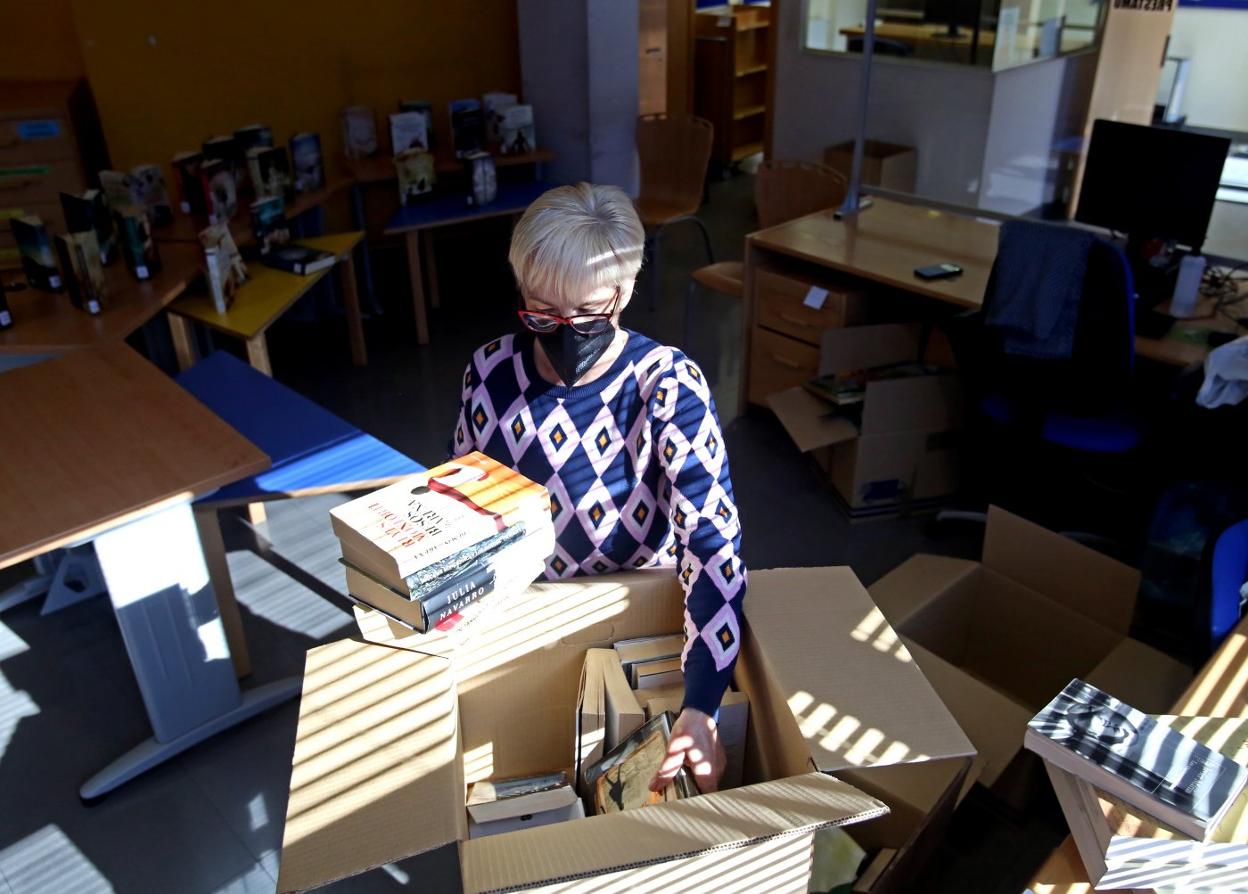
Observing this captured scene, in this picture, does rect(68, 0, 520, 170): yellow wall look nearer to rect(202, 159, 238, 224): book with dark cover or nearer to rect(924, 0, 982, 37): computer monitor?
rect(202, 159, 238, 224): book with dark cover

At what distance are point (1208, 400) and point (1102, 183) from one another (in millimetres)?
1190

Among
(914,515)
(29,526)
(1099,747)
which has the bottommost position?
(914,515)

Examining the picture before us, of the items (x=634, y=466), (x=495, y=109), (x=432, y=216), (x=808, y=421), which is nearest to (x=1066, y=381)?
(x=808, y=421)

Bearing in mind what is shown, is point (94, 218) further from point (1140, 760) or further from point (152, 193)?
point (1140, 760)

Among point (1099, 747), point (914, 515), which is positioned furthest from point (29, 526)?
point (914, 515)

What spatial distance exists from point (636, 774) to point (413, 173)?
4.56 metres

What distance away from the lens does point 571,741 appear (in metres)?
1.67

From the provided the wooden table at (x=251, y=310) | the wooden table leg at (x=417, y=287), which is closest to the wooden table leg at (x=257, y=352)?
the wooden table at (x=251, y=310)

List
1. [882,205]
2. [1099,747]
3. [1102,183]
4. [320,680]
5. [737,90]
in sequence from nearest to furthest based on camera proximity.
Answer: [1099,747]
[320,680]
[1102,183]
[882,205]
[737,90]

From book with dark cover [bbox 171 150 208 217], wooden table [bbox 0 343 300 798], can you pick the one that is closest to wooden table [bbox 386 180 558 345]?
book with dark cover [bbox 171 150 208 217]

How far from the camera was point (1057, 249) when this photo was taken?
2852mm

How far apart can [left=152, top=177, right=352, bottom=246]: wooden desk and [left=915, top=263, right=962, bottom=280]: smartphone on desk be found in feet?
9.29

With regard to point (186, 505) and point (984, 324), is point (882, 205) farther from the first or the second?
point (186, 505)

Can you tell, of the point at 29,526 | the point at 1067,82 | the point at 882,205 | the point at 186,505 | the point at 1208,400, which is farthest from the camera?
the point at 1067,82
